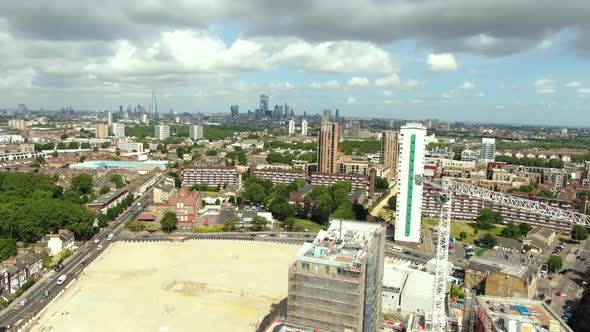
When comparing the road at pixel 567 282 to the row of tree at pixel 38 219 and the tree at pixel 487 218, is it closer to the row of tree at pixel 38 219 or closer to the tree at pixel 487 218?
the tree at pixel 487 218

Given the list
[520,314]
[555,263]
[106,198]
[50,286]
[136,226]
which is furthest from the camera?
[106,198]

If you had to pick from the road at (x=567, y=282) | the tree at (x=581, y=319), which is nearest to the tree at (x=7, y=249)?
the tree at (x=581, y=319)

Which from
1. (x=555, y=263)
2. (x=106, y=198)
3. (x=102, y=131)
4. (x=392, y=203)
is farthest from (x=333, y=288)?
(x=102, y=131)

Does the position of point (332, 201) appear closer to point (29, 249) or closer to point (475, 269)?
point (475, 269)

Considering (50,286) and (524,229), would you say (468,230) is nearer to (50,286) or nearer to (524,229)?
(524,229)

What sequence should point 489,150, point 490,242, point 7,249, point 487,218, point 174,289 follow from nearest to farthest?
point 174,289
point 7,249
point 490,242
point 487,218
point 489,150
